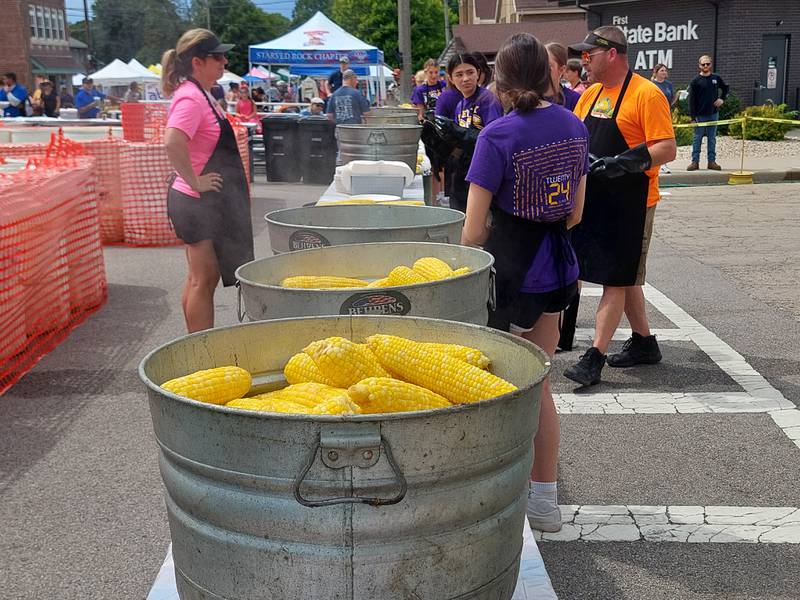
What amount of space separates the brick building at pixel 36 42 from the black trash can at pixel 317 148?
55.1m

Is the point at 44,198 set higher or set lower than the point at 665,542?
higher

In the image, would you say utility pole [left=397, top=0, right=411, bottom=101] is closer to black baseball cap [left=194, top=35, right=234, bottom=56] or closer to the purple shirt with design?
black baseball cap [left=194, top=35, right=234, bottom=56]

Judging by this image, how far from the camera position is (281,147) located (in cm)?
1820

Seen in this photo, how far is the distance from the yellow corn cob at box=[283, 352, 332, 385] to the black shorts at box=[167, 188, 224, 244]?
10.6 feet

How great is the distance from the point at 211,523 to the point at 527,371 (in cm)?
88

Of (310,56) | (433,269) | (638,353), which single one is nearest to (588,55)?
(638,353)

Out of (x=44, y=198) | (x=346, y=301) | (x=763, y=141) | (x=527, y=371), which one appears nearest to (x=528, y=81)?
(x=346, y=301)

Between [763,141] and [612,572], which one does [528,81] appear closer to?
[612,572]

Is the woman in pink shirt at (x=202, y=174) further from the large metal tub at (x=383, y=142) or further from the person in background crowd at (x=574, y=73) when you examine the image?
the person in background crowd at (x=574, y=73)

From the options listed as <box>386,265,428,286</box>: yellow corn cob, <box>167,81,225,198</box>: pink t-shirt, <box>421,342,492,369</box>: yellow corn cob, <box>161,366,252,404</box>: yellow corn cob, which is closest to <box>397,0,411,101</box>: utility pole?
<box>167,81,225,198</box>: pink t-shirt

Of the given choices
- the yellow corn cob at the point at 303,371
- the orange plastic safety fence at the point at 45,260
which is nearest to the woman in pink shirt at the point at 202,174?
the orange plastic safety fence at the point at 45,260

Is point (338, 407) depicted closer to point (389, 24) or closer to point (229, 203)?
point (229, 203)

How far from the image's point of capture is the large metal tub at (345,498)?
1761 mm

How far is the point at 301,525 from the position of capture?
5.92 ft
